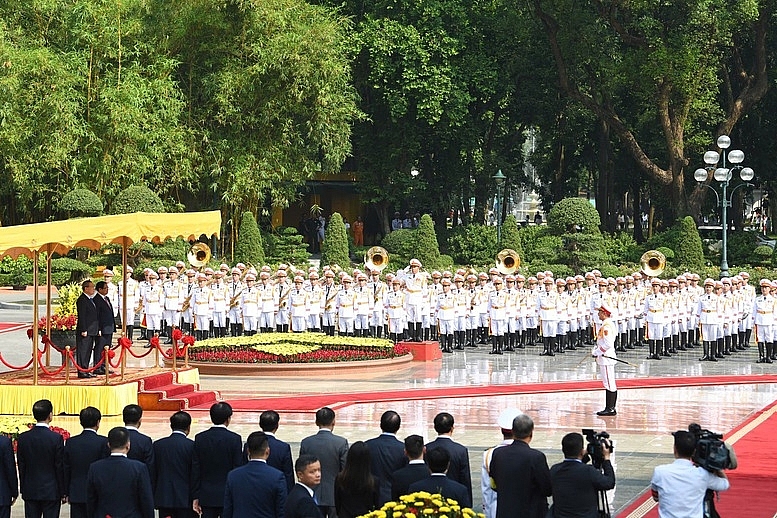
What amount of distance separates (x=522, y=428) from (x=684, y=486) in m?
1.20

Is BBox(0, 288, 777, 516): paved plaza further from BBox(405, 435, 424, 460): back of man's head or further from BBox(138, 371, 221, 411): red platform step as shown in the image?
BBox(405, 435, 424, 460): back of man's head

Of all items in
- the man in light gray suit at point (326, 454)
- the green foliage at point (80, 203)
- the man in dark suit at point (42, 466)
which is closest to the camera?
the man in light gray suit at point (326, 454)

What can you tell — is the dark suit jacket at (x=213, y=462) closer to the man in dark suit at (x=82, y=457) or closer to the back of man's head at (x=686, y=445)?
the man in dark suit at (x=82, y=457)

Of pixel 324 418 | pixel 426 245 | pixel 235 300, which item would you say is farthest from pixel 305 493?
pixel 426 245

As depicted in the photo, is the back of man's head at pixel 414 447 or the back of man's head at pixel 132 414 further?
the back of man's head at pixel 132 414

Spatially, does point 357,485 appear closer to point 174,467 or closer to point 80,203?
point 174,467

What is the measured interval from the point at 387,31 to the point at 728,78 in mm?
12818

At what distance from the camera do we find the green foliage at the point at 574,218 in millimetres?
41469

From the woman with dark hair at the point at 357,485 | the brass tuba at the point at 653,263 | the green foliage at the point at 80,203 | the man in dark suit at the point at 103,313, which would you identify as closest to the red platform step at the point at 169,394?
the man in dark suit at the point at 103,313

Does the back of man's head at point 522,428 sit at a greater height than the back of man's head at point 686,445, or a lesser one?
greater

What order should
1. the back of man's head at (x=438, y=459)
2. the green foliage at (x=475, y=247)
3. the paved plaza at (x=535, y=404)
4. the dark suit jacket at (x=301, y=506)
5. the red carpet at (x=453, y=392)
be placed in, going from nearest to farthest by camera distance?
the dark suit jacket at (x=301, y=506)
the back of man's head at (x=438, y=459)
the paved plaza at (x=535, y=404)
the red carpet at (x=453, y=392)
the green foliage at (x=475, y=247)

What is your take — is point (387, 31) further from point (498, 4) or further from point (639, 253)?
point (639, 253)

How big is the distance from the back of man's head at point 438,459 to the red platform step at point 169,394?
10.3 meters

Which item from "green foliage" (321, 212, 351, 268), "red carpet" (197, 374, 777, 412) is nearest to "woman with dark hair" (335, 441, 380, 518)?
"red carpet" (197, 374, 777, 412)
